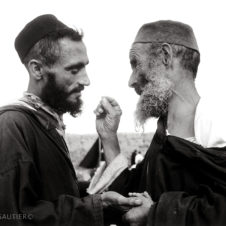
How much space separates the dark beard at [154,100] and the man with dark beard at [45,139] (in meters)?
0.58

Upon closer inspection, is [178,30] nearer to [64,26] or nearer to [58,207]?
[64,26]

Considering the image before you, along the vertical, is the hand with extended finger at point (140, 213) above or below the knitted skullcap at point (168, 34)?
below

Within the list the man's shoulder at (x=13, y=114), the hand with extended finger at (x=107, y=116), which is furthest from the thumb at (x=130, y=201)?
the hand with extended finger at (x=107, y=116)

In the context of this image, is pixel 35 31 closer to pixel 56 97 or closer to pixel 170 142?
pixel 56 97

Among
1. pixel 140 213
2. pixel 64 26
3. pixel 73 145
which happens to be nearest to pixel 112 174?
pixel 140 213

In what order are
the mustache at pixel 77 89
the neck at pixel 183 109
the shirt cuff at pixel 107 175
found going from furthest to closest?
the shirt cuff at pixel 107 175 < the mustache at pixel 77 89 < the neck at pixel 183 109

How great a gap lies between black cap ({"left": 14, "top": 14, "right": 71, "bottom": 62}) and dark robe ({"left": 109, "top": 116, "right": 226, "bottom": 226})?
1522mm

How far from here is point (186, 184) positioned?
3.58m

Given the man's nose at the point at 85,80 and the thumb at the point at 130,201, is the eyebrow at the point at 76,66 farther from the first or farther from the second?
the thumb at the point at 130,201

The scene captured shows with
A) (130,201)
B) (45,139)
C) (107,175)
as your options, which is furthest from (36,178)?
(107,175)

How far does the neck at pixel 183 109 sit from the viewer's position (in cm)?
384

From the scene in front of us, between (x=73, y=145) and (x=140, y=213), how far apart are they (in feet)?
53.5

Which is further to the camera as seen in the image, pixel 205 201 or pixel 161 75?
pixel 161 75

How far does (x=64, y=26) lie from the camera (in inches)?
167
